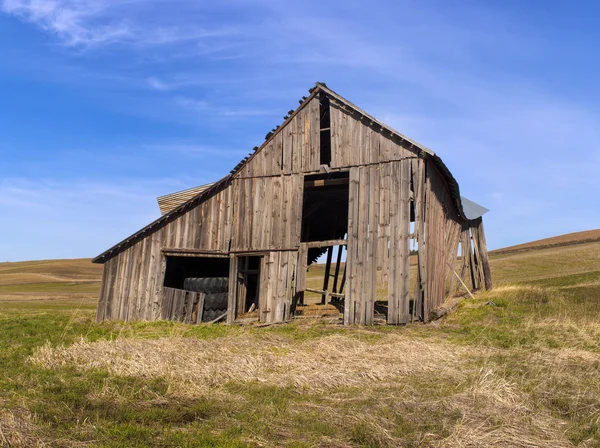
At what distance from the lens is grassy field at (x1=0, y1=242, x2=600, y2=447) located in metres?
6.09

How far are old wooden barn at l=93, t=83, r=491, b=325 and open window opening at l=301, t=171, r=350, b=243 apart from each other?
13 centimetres

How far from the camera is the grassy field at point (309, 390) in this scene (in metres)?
6.09

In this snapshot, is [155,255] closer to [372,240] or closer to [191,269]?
[191,269]

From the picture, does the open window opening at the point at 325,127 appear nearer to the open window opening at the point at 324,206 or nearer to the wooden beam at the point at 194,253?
the open window opening at the point at 324,206

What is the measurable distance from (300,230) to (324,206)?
22.0ft

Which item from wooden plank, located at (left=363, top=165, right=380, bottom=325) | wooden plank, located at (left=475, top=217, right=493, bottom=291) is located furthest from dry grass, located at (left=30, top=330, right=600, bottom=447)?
wooden plank, located at (left=475, top=217, right=493, bottom=291)

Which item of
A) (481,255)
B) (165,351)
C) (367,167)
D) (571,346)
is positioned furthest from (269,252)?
(481,255)

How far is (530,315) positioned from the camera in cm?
1873

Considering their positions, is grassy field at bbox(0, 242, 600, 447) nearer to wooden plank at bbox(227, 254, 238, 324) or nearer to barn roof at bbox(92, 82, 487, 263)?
wooden plank at bbox(227, 254, 238, 324)

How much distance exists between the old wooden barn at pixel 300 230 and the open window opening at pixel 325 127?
0.04 metres

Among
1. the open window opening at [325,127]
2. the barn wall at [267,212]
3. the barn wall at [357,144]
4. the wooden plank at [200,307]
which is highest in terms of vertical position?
the open window opening at [325,127]

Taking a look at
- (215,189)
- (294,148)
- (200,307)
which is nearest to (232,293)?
(200,307)

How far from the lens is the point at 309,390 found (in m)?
8.43

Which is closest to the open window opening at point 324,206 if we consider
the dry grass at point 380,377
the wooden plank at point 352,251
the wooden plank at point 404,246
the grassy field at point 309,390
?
the wooden plank at point 352,251
